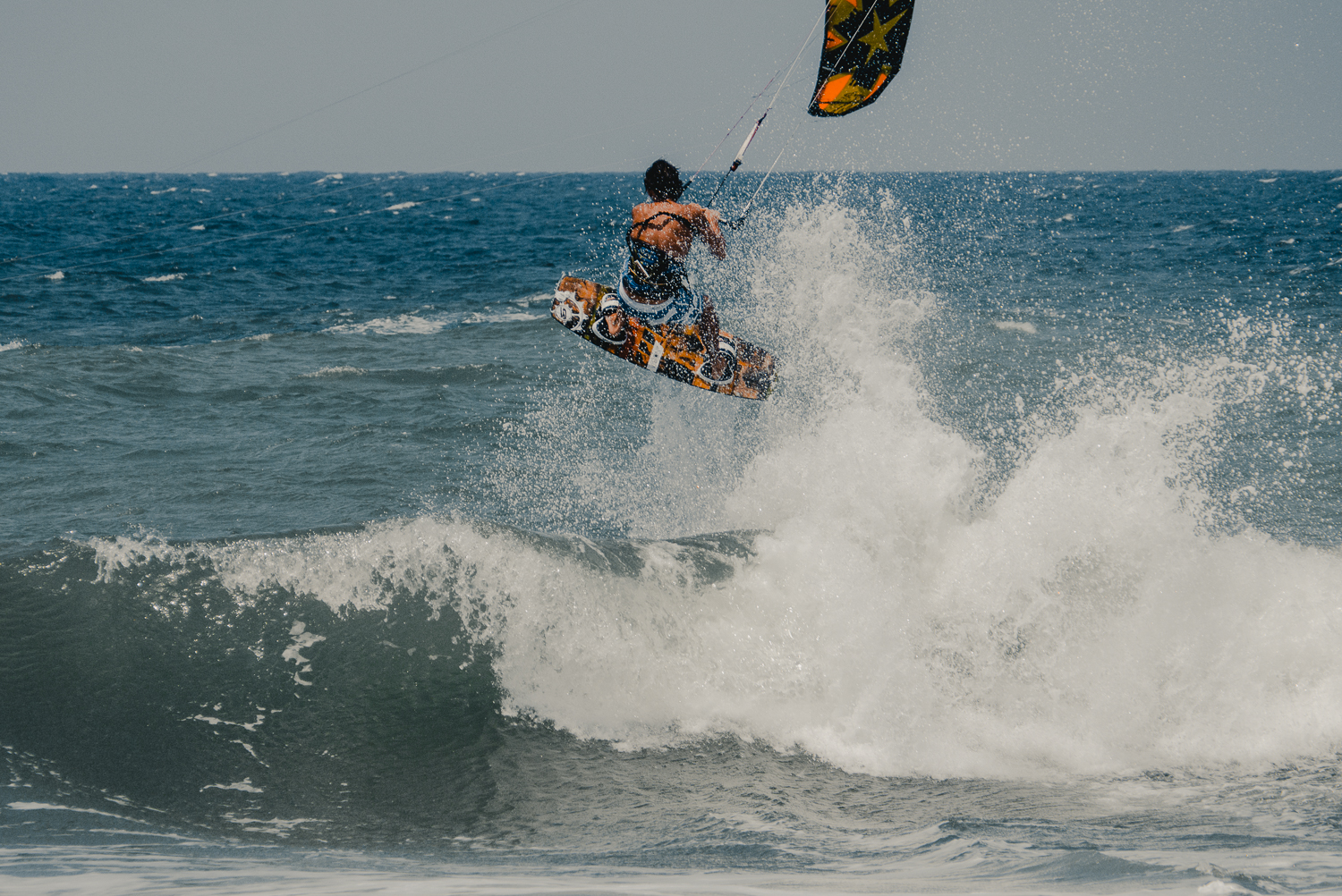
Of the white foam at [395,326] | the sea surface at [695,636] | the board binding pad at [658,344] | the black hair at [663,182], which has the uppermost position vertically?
the white foam at [395,326]

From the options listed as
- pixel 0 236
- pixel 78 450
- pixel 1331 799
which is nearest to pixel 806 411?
pixel 1331 799

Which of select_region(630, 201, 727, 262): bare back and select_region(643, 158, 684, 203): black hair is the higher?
select_region(643, 158, 684, 203): black hair

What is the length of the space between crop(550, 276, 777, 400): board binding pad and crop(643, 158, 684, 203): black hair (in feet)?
4.39

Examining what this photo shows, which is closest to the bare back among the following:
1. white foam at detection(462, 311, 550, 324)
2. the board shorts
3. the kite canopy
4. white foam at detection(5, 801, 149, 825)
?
the board shorts

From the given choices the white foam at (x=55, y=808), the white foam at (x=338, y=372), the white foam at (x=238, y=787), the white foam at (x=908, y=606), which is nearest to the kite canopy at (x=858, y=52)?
the white foam at (x=908, y=606)

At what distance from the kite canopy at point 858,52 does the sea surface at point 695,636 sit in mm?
2779

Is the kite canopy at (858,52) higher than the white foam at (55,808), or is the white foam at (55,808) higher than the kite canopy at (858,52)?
the kite canopy at (858,52)

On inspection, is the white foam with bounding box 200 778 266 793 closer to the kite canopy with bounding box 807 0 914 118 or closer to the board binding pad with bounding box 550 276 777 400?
the board binding pad with bounding box 550 276 777 400

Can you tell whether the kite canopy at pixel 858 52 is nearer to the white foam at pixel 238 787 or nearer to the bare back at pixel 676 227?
the bare back at pixel 676 227

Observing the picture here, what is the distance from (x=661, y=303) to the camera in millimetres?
8422

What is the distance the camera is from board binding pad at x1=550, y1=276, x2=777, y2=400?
887 cm

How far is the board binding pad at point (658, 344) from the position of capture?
29.1 ft

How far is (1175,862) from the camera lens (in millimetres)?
4438

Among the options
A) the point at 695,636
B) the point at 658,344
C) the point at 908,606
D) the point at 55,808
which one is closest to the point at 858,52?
the point at 658,344
